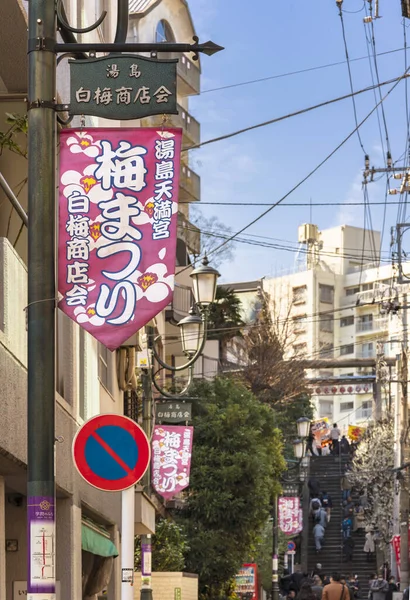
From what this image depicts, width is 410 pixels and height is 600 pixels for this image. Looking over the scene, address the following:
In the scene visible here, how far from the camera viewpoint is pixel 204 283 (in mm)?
18906

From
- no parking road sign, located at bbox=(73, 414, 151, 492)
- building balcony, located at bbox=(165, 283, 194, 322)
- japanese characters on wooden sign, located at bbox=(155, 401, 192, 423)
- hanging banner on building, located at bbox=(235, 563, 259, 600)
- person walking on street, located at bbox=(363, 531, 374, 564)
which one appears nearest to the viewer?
no parking road sign, located at bbox=(73, 414, 151, 492)

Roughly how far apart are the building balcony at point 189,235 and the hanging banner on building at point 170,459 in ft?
55.7

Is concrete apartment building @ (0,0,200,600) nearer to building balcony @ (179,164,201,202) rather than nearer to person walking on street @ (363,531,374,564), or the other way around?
building balcony @ (179,164,201,202)

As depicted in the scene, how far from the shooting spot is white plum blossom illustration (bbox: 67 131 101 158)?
799 cm

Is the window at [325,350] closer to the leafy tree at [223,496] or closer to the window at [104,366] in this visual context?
the leafy tree at [223,496]

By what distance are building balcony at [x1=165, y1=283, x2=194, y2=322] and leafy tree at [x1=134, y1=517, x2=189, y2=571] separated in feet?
32.1

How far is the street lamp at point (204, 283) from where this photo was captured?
61.8 ft

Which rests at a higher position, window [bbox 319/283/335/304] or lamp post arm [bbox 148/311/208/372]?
window [bbox 319/283/335/304]

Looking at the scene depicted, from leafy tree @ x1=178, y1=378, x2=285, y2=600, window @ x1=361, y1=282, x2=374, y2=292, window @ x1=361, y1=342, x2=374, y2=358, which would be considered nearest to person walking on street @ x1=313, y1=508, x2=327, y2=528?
leafy tree @ x1=178, y1=378, x2=285, y2=600

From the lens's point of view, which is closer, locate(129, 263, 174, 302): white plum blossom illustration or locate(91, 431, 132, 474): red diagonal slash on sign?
locate(129, 263, 174, 302): white plum blossom illustration

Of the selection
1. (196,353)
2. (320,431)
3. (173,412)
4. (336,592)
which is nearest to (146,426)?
(196,353)

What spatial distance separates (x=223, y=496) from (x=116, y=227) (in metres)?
28.2

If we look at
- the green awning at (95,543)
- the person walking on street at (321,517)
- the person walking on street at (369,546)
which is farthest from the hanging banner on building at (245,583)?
the person walking on street at (321,517)

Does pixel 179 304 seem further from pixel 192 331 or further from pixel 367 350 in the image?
pixel 367 350
